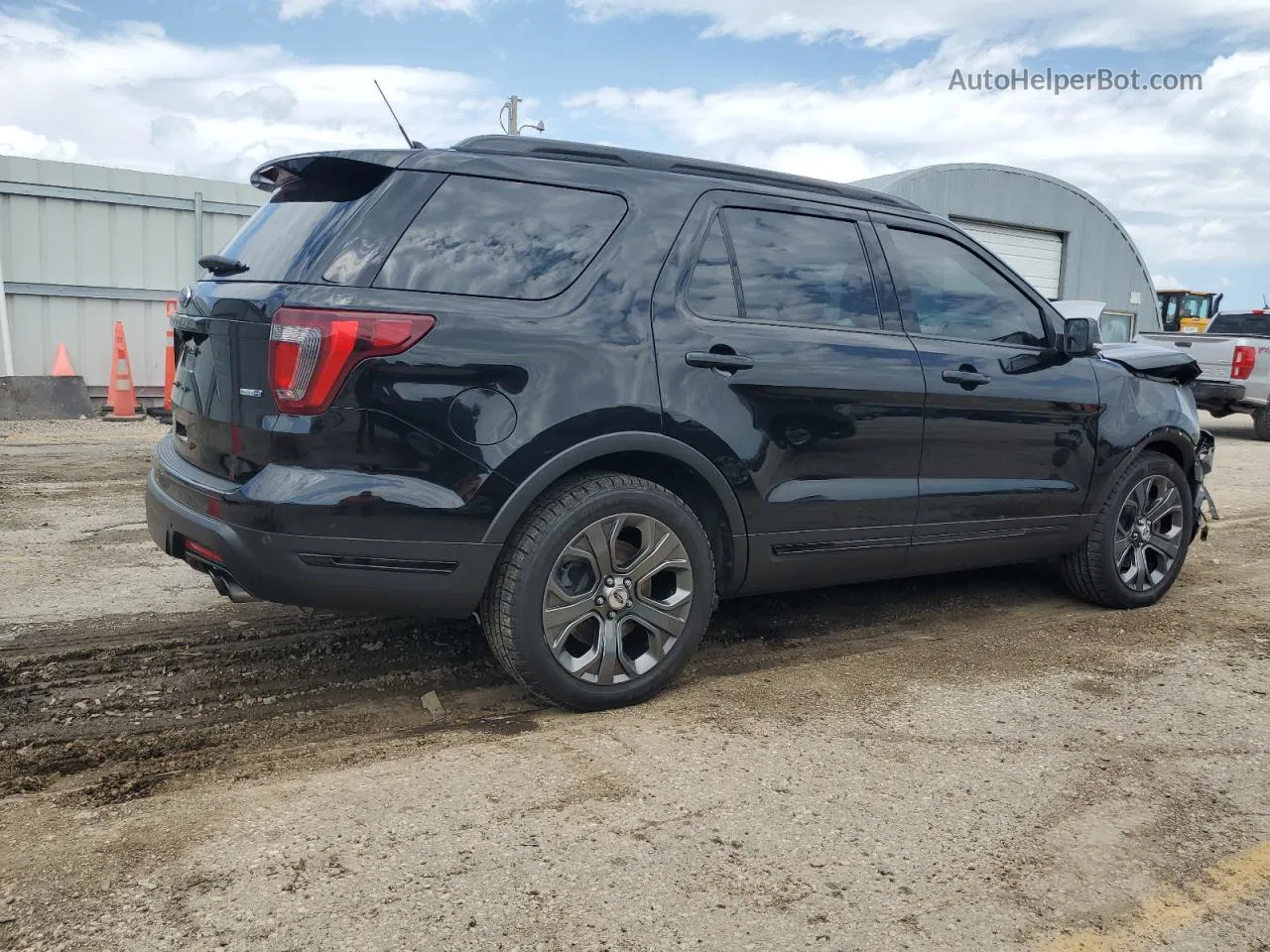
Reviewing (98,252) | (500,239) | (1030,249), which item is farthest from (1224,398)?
(98,252)

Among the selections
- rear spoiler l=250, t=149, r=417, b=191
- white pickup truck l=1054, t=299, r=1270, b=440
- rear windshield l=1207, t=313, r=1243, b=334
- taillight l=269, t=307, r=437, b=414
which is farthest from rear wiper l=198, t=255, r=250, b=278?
rear windshield l=1207, t=313, r=1243, b=334

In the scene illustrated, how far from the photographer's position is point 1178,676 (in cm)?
429

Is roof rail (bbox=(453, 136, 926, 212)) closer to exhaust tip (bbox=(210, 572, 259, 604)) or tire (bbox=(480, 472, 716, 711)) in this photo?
tire (bbox=(480, 472, 716, 711))

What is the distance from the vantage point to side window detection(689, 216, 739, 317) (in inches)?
150

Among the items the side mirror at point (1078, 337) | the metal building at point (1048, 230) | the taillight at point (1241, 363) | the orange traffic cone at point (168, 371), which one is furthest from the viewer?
the metal building at point (1048, 230)

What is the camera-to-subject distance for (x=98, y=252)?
1437 cm

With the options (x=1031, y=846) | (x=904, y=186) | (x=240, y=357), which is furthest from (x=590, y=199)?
(x=904, y=186)

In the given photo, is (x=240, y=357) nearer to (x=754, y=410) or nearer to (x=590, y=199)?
(x=590, y=199)

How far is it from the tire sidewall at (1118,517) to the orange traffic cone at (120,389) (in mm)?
11995

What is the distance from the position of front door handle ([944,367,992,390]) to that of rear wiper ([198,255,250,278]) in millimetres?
2715

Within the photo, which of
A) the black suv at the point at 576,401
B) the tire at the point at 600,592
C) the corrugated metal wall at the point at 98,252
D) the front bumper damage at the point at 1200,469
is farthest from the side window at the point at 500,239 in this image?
the corrugated metal wall at the point at 98,252

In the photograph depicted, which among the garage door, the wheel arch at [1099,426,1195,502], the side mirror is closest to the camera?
the side mirror

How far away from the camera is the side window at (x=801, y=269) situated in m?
3.99

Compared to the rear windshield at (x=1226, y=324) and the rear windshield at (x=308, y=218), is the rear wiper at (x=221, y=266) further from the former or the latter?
the rear windshield at (x=1226, y=324)
